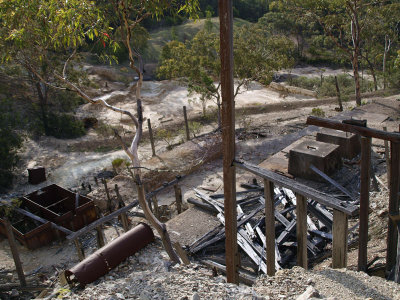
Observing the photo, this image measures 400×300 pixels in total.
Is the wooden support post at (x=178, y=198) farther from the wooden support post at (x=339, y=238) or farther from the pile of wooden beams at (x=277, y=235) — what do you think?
the wooden support post at (x=339, y=238)

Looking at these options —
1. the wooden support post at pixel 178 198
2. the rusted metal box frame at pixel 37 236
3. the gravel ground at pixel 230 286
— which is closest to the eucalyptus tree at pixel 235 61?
the wooden support post at pixel 178 198

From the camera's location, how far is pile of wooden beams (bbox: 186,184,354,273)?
7.44 m

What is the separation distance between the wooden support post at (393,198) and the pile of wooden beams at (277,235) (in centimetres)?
239

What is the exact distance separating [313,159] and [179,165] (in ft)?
16.6

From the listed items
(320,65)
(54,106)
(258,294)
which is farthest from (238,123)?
(320,65)

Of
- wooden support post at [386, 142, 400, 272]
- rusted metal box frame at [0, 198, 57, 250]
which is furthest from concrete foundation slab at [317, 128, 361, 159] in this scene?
rusted metal box frame at [0, 198, 57, 250]

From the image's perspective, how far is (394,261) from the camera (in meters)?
4.89

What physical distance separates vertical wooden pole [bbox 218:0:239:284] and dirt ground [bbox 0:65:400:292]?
2189 mm

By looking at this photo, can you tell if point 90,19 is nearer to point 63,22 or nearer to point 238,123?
point 63,22

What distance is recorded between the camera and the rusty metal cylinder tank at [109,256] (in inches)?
236

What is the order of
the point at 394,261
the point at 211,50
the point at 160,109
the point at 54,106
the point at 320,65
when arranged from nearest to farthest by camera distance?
1. the point at 394,261
2. the point at 211,50
3. the point at 54,106
4. the point at 160,109
5. the point at 320,65

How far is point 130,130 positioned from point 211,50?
235 inches

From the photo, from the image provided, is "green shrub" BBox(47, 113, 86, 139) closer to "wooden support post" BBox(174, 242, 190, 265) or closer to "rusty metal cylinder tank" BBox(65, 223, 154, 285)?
"rusty metal cylinder tank" BBox(65, 223, 154, 285)

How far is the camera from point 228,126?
4520 millimetres
